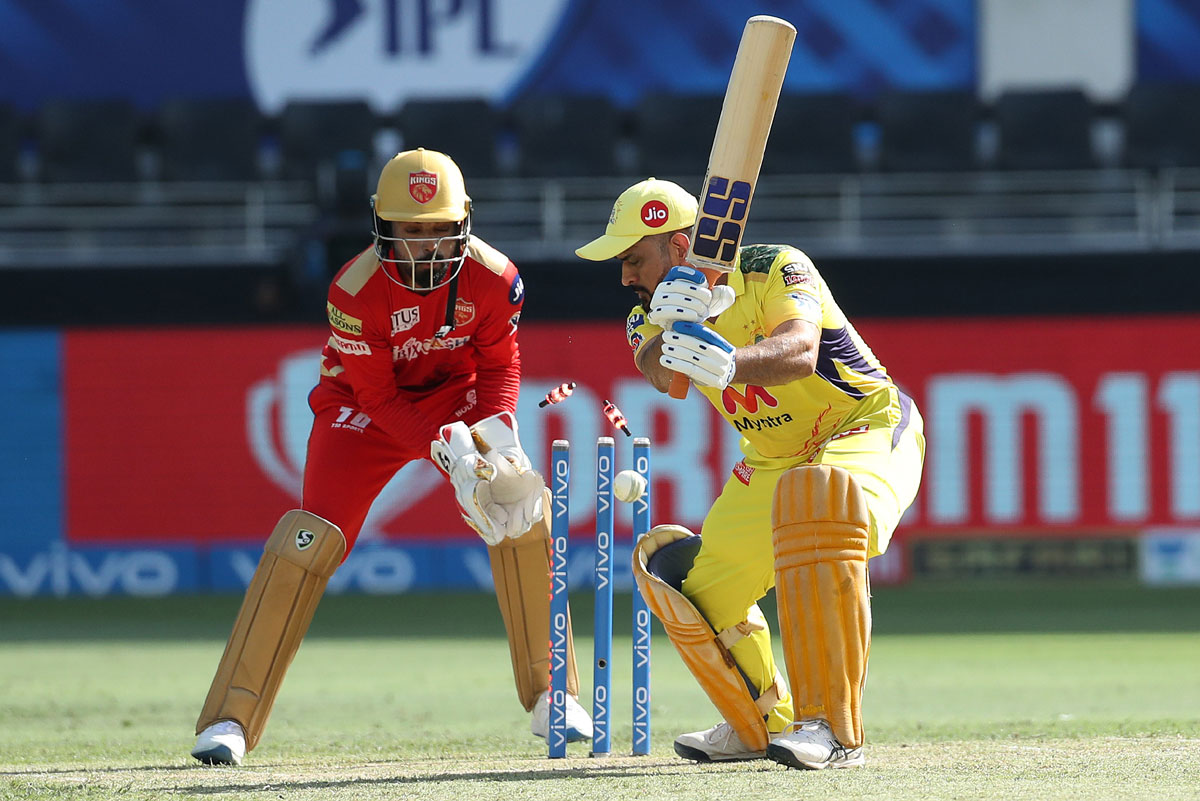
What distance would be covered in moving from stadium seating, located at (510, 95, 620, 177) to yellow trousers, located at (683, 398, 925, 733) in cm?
779

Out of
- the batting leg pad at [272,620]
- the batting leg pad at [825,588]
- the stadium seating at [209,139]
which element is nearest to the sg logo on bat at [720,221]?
the batting leg pad at [825,588]

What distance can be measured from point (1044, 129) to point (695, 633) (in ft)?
28.9

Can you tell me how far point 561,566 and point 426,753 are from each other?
82cm

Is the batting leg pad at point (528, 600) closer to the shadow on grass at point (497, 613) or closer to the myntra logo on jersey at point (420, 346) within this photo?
the myntra logo on jersey at point (420, 346)

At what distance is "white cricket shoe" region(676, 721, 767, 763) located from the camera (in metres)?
4.45

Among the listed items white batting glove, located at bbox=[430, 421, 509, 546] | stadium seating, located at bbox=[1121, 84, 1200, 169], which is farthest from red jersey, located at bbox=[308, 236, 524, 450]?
stadium seating, located at bbox=[1121, 84, 1200, 169]

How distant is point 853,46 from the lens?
13.6m

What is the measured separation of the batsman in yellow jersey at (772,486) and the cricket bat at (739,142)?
0.10 m

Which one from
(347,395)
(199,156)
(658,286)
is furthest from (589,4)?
(658,286)

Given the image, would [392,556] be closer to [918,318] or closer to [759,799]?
[918,318]

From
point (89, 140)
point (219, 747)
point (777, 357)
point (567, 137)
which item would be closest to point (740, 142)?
point (777, 357)

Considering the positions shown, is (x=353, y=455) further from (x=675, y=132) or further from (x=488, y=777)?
(x=675, y=132)

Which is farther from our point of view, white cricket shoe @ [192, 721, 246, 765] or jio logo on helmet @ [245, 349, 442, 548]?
jio logo on helmet @ [245, 349, 442, 548]

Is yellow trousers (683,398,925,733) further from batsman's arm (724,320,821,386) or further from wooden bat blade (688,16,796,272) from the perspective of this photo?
wooden bat blade (688,16,796,272)
